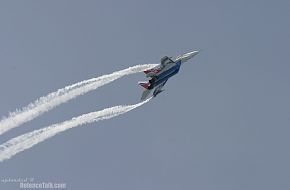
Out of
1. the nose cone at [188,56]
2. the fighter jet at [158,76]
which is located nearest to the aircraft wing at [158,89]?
the fighter jet at [158,76]

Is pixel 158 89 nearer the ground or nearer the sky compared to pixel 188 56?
nearer the ground

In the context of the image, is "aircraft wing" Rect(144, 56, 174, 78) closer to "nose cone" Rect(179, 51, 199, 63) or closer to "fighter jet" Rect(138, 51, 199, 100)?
"fighter jet" Rect(138, 51, 199, 100)

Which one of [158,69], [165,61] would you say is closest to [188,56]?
[165,61]

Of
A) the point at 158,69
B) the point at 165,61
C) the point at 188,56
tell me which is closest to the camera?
the point at 165,61

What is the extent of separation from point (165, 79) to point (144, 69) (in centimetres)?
639

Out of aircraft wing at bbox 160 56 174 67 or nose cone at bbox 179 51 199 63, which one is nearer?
aircraft wing at bbox 160 56 174 67

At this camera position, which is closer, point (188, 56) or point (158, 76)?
point (158, 76)

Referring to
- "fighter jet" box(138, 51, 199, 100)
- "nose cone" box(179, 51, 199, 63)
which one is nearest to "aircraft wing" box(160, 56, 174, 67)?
"fighter jet" box(138, 51, 199, 100)

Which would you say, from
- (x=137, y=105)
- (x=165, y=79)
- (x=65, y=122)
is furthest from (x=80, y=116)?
(x=165, y=79)

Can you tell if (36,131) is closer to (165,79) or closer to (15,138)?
(15,138)

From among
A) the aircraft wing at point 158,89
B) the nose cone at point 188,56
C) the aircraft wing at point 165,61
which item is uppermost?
the nose cone at point 188,56

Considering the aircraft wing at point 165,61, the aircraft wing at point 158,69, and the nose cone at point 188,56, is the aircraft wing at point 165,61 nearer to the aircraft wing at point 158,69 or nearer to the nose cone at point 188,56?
the aircraft wing at point 158,69

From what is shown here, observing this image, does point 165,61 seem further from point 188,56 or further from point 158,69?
point 188,56

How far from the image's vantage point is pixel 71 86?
472ft
